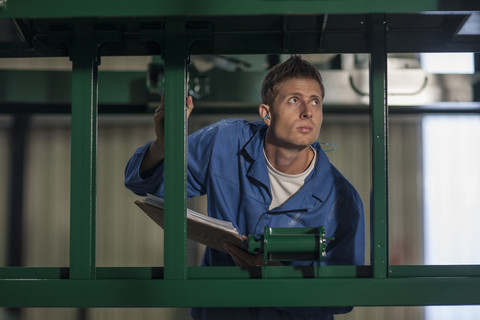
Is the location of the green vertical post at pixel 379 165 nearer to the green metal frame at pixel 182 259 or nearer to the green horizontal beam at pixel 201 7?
the green metal frame at pixel 182 259

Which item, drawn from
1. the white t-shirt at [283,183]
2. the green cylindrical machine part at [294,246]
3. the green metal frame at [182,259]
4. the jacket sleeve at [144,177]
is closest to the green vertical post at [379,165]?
the green metal frame at [182,259]

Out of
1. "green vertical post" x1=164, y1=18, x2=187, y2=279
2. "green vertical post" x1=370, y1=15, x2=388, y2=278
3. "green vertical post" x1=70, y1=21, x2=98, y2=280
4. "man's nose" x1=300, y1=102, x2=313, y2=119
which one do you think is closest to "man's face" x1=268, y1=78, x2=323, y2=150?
"man's nose" x1=300, y1=102, x2=313, y2=119

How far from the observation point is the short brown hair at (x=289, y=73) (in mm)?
1639

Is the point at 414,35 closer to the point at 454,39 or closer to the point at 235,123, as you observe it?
the point at 454,39

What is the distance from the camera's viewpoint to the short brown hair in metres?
1.64

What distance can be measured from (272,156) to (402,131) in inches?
188

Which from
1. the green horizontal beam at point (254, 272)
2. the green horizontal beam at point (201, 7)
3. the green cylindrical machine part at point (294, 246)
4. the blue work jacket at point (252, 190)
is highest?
the green horizontal beam at point (201, 7)

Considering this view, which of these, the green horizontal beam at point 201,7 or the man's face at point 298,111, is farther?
the man's face at point 298,111

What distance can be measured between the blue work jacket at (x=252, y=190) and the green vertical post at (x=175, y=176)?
7.9 inches

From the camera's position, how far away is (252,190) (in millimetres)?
1659

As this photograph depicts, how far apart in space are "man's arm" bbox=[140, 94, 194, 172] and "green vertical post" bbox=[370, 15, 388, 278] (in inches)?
18.5

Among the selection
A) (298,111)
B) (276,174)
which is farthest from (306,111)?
(276,174)

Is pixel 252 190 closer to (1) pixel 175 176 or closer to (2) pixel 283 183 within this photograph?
(2) pixel 283 183

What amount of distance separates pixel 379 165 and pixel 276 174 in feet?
1.00
